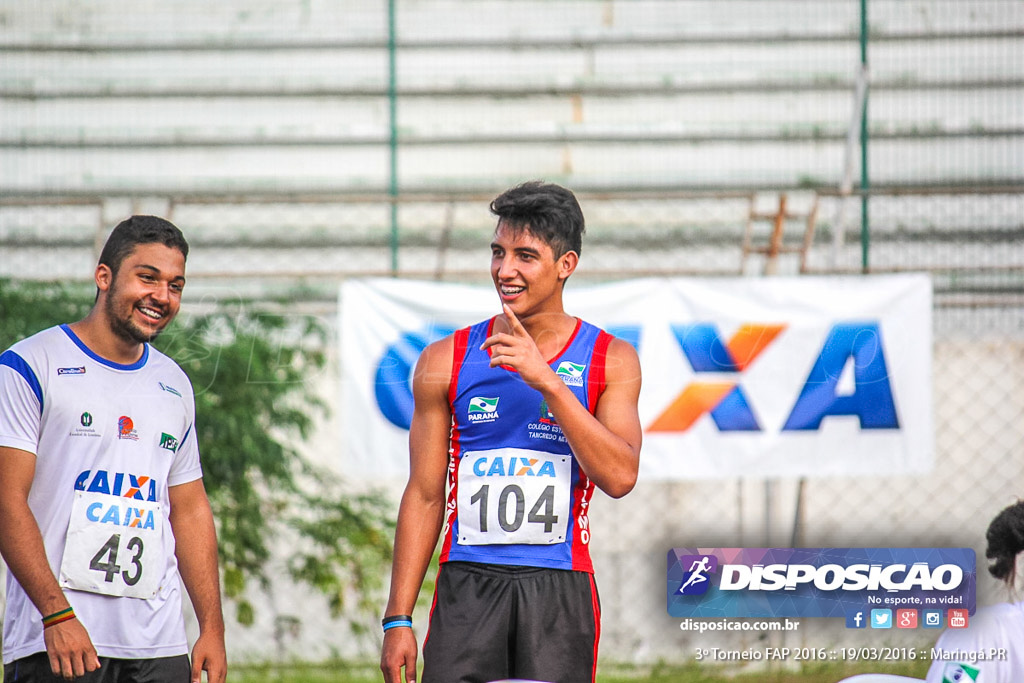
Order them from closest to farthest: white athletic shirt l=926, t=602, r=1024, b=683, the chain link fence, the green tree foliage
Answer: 1. white athletic shirt l=926, t=602, r=1024, b=683
2. the green tree foliage
3. the chain link fence

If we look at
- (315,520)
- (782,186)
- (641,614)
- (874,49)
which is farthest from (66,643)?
(874,49)

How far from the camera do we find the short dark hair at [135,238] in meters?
3.11

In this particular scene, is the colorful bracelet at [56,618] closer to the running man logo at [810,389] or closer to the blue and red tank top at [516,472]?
the blue and red tank top at [516,472]

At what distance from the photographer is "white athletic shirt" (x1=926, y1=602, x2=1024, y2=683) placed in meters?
2.52

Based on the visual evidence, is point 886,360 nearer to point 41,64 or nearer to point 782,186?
point 782,186

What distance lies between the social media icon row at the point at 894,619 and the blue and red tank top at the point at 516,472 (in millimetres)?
1718

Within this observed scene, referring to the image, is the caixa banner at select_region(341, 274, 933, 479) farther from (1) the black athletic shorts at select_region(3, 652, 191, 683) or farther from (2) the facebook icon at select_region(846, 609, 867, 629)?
(1) the black athletic shorts at select_region(3, 652, 191, 683)

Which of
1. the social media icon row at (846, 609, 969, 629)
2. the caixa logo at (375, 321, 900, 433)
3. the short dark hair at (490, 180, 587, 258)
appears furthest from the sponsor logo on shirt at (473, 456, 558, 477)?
the caixa logo at (375, 321, 900, 433)

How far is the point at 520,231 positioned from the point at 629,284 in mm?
2526

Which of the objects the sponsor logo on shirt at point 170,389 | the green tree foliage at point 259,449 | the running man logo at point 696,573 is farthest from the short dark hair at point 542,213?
the green tree foliage at point 259,449

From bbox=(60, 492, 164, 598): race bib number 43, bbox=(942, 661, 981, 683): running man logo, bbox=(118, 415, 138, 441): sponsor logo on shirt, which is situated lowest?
bbox=(942, 661, 981, 683): running man logo

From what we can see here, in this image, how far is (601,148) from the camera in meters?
7.32

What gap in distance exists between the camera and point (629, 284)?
536 cm

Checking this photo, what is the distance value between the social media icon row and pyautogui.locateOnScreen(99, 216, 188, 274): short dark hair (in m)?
2.75
